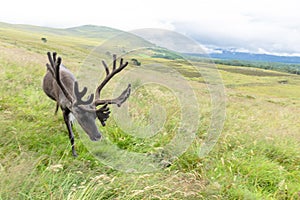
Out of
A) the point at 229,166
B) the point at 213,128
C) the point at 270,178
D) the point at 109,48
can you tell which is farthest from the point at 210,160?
the point at 109,48

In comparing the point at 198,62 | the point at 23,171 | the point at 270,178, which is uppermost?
the point at 198,62

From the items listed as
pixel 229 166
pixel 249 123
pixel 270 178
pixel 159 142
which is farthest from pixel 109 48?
pixel 249 123

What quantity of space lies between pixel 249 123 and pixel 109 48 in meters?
5.03

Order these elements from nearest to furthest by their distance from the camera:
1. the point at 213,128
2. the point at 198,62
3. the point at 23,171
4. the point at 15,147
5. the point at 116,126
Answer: the point at 23,171 → the point at 15,147 → the point at 198,62 → the point at 116,126 → the point at 213,128

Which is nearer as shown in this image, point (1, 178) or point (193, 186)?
point (1, 178)

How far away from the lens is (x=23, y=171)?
11.8 ft

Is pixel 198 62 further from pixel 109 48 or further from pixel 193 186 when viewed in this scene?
pixel 193 186

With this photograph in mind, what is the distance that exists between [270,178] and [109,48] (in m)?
3.68

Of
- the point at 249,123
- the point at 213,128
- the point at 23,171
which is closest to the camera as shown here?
the point at 23,171

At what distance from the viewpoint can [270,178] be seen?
5.29 metres

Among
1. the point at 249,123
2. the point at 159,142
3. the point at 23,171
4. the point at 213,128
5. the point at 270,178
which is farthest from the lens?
the point at 249,123

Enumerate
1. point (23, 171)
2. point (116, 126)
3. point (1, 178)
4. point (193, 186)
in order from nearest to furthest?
1. point (1, 178)
2. point (23, 171)
3. point (193, 186)
4. point (116, 126)

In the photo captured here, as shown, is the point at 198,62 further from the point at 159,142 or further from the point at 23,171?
the point at 23,171

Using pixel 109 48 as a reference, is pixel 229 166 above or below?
below
